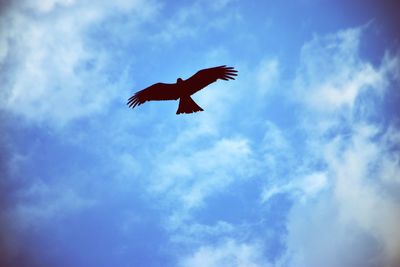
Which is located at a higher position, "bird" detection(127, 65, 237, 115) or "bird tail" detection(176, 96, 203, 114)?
"bird" detection(127, 65, 237, 115)

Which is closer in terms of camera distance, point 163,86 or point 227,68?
point 227,68

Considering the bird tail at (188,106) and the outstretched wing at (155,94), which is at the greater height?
the outstretched wing at (155,94)

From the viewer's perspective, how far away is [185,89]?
41.7 ft

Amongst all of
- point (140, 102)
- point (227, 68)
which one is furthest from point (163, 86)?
point (227, 68)

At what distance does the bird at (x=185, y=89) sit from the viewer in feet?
39.7

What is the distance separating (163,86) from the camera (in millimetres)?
13016

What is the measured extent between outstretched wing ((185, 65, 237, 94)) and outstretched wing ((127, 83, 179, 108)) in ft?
2.54

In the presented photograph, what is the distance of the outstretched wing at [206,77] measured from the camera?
12.0 meters

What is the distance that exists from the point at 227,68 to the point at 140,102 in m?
4.07

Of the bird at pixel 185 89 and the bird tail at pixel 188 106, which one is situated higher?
the bird at pixel 185 89

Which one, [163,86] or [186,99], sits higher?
[163,86]

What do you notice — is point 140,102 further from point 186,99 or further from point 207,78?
point 207,78

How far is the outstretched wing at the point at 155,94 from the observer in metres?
13.0

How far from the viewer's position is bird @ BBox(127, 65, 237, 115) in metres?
12.1
